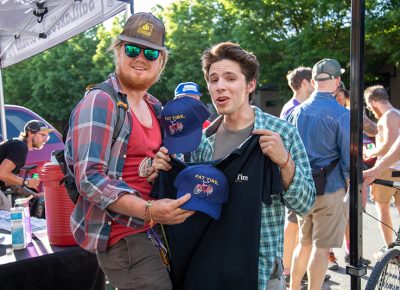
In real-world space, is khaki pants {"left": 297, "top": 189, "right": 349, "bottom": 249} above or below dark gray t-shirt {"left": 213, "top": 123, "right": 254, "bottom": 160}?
below

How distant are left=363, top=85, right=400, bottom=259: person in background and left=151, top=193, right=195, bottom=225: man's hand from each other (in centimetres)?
395

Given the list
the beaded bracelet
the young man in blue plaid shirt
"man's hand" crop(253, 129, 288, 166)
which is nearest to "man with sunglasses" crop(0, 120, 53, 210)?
the young man in blue plaid shirt

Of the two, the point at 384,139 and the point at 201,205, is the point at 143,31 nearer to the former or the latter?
the point at 201,205

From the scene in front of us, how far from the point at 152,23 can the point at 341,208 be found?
8.65 ft

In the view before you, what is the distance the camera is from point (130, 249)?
1917 mm

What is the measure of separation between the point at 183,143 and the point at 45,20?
180 inches

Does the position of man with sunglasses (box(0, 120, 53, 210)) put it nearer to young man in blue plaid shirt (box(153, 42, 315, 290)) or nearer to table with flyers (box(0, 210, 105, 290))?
table with flyers (box(0, 210, 105, 290))

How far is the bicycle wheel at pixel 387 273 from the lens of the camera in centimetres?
319

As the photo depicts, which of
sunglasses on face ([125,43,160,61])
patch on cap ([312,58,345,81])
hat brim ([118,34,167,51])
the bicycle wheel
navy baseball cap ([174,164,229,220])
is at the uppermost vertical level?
patch on cap ([312,58,345,81])

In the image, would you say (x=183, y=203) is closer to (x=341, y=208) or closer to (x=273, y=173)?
(x=273, y=173)

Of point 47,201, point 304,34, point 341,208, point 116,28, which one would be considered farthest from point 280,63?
point 47,201

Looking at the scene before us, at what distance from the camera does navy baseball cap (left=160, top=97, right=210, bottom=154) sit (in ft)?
6.43

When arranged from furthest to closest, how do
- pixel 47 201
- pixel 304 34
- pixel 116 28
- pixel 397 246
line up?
1. pixel 116 28
2. pixel 304 34
3. pixel 397 246
4. pixel 47 201

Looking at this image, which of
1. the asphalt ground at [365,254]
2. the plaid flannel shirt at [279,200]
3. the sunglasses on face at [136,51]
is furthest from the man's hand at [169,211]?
the asphalt ground at [365,254]
